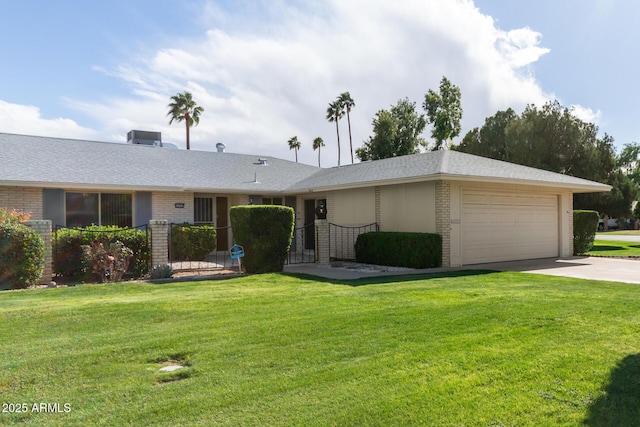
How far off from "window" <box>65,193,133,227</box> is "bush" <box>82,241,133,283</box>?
17.9ft

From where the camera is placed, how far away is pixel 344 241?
1714cm

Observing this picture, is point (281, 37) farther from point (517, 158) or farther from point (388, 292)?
point (517, 158)

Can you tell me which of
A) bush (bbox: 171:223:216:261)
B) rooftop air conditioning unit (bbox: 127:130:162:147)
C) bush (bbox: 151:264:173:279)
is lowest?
bush (bbox: 151:264:173:279)

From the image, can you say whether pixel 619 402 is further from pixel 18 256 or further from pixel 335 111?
pixel 335 111

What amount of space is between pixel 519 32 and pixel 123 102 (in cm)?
1522

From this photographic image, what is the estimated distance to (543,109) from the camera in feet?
110

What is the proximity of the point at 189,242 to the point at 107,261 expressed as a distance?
215 inches

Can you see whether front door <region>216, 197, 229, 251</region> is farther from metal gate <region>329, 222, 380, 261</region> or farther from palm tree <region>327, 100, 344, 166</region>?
palm tree <region>327, 100, 344, 166</region>

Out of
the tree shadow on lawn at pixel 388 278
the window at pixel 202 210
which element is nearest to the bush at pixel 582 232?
the tree shadow on lawn at pixel 388 278

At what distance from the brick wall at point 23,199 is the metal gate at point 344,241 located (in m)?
9.91

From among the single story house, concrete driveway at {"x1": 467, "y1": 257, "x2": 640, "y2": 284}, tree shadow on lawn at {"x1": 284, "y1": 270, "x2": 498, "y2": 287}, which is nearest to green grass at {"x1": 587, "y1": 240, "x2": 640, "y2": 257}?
the single story house

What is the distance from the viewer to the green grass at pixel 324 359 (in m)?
3.49

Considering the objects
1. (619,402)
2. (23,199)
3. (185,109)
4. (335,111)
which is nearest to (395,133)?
(335,111)

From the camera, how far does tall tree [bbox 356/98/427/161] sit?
4016 cm
